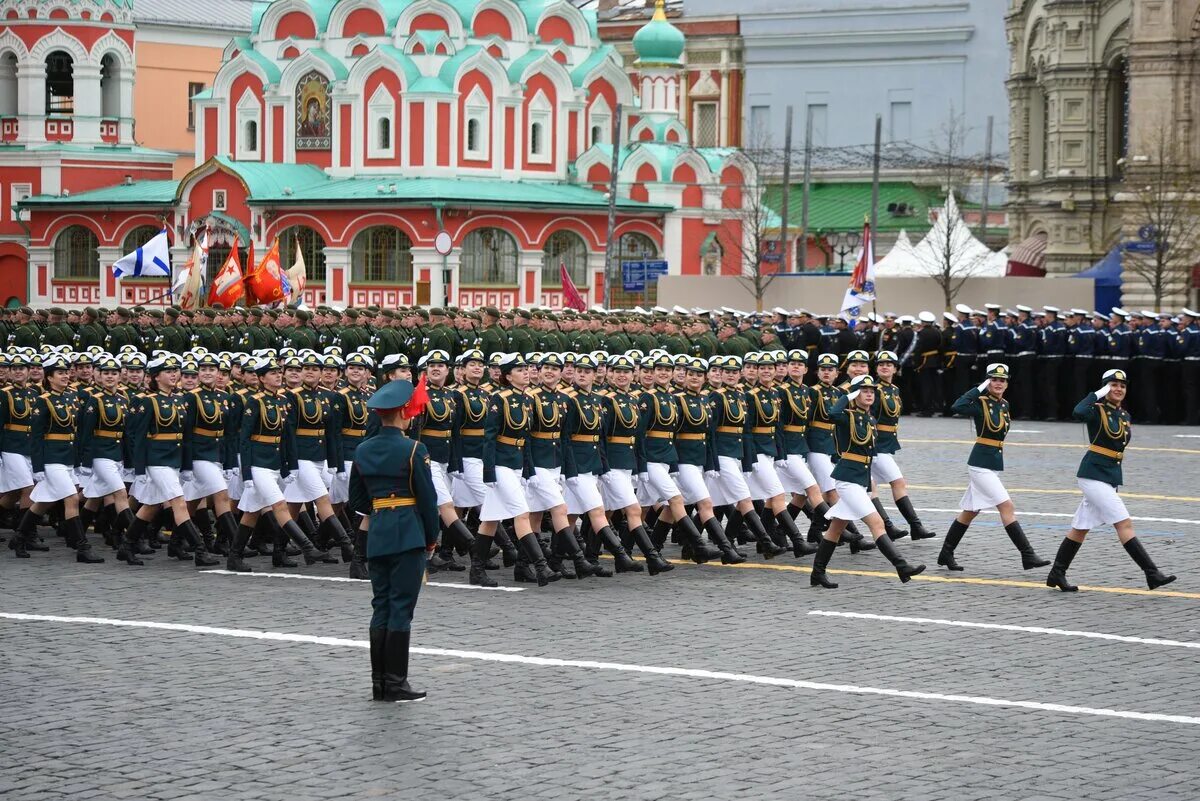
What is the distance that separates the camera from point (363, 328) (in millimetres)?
27375

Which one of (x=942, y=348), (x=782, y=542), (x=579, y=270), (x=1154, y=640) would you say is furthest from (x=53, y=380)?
(x=579, y=270)

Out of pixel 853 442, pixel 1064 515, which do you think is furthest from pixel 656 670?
pixel 1064 515

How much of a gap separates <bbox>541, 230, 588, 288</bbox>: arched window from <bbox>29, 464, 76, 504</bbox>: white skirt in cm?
4005

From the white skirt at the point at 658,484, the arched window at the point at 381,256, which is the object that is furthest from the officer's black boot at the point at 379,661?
the arched window at the point at 381,256

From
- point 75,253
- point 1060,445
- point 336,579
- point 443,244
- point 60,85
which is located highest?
point 60,85

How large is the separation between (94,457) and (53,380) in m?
0.90

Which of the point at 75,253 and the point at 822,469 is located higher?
the point at 75,253

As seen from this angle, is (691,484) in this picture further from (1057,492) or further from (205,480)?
(1057,492)

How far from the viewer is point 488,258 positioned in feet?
184

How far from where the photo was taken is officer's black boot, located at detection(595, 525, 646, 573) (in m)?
15.6

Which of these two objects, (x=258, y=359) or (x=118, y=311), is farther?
(x=118, y=311)

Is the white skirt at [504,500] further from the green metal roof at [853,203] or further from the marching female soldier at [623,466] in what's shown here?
the green metal roof at [853,203]

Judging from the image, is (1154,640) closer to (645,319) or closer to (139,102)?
(645,319)

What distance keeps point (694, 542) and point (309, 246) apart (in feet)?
137
